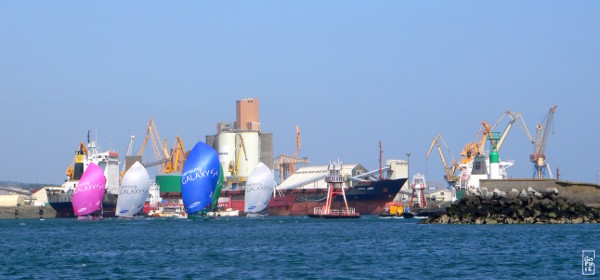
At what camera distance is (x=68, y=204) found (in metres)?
165

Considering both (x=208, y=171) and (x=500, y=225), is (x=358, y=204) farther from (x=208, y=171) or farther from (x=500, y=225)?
(x=500, y=225)

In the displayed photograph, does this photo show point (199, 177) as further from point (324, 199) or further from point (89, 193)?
point (324, 199)

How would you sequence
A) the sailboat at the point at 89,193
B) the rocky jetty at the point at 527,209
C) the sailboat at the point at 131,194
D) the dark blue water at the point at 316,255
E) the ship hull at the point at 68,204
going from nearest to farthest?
the dark blue water at the point at 316,255 → the rocky jetty at the point at 527,209 → the sailboat at the point at 131,194 → the sailboat at the point at 89,193 → the ship hull at the point at 68,204

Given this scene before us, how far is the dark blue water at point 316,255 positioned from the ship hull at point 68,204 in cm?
8820

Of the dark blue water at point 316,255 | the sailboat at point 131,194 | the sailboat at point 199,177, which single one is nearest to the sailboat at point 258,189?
the sailboat at point 131,194

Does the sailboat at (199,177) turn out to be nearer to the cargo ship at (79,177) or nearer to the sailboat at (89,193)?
the sailboat at (89,193)

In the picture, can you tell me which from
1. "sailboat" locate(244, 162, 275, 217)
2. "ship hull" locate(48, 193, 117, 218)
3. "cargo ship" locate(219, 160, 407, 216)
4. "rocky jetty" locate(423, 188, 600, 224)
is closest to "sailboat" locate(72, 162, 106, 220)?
"sailboat" locate(244, 162, 275, 217)

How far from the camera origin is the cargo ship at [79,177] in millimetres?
164625

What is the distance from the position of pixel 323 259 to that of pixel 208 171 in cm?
6541

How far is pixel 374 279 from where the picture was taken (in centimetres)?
4131

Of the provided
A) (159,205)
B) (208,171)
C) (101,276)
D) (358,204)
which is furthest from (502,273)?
(159,205)

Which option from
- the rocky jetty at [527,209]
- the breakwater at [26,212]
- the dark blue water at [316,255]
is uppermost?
the breakwater at [26,212]

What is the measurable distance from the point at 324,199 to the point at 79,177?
142 feet

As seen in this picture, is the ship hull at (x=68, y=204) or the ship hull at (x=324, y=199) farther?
the ship hull at (x=68, y=204)
